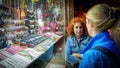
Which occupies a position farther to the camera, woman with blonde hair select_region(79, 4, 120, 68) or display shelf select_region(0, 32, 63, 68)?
display shelf select_region(0, 32, 63, 68)

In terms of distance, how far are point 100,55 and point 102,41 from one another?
0.12 metres

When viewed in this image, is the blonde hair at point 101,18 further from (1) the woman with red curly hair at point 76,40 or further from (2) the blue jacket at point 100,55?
(1) the woman with red curly hair at point 76,40

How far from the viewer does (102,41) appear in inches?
64.5

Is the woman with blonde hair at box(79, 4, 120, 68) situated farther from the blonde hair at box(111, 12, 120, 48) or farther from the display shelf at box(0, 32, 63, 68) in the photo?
the display shelf at box(0, 32, 63, 68)

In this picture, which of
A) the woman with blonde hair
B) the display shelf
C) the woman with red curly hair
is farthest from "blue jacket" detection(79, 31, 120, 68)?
the woman with red curly hair

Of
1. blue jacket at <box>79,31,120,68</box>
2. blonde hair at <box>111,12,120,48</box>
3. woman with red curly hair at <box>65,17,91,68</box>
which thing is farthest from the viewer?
woman with red curly hair at <box>65,17,91,68</box>

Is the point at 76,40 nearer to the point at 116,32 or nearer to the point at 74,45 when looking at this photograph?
the point at 74,45

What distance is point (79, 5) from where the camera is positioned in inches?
250

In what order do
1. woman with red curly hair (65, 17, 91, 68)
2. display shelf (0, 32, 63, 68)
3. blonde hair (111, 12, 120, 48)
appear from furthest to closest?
woman with red curly hair (65, 17, 91, 68) → display shelf (0, 32, 63, 68) → blonde hair (111, 12, 120, 48)

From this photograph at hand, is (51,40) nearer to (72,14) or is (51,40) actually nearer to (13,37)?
(13,37)

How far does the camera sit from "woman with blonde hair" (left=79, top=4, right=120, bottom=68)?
5.08ft

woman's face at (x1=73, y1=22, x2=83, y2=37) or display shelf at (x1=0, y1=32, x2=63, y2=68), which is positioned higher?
woman's face at (x1=73, y1=22, x2=83, y2=37)

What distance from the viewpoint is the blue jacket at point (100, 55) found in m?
1.54

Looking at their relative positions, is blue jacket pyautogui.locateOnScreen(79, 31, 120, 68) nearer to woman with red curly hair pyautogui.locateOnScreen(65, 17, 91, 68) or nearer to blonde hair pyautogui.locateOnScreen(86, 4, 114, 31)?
blonde hair pyautogui.locateOnScreen(86, 4, 114, 31)
